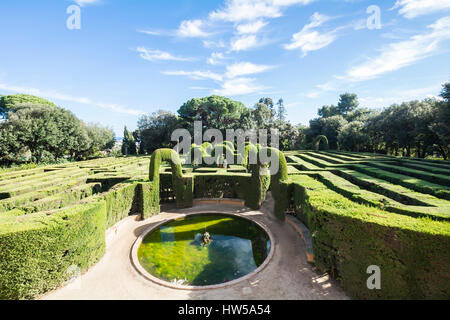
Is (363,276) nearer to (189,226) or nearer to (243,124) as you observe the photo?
(189,226)

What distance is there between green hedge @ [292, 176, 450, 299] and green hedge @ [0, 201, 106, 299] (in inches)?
358

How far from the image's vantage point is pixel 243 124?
39.9 meters

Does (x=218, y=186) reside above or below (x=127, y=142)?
below

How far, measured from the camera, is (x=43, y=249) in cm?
622

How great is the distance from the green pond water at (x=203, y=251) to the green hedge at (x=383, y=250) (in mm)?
3117

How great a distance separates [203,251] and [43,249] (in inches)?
229

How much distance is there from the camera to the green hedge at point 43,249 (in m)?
5.65

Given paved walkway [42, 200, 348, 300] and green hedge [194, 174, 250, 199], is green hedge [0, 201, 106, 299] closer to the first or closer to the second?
paved walkway [42, 200, 348, 300]

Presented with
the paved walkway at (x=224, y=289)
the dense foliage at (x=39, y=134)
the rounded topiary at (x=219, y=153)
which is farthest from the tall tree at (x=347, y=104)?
the dense foliage at (x=39, y=134)

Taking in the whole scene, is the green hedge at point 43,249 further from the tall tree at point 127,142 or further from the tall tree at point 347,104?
the tall tree at point 347,104

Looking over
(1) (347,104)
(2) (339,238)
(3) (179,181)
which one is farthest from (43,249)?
(1) (347,104)

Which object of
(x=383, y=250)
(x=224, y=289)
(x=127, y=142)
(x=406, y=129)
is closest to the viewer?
(x=383, y=250)

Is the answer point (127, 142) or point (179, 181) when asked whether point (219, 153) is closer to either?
point (179, 181)

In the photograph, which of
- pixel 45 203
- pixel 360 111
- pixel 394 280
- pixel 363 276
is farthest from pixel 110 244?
pixel 360 111
